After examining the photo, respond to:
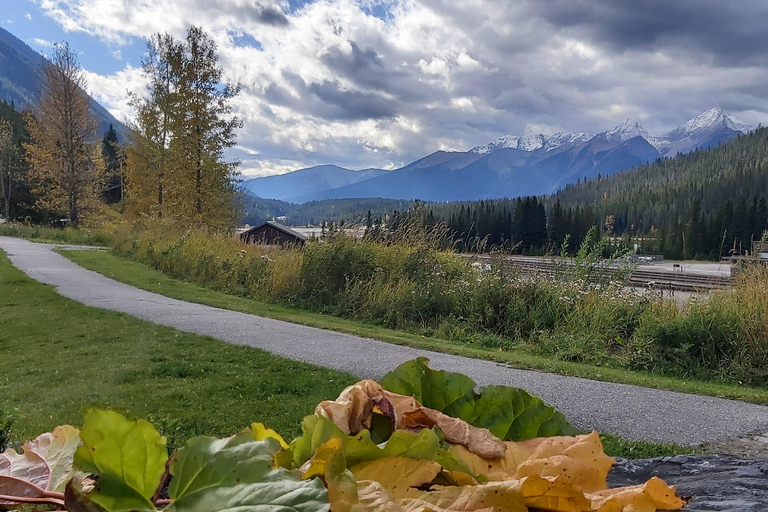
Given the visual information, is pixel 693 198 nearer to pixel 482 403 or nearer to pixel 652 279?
pixel 652 279

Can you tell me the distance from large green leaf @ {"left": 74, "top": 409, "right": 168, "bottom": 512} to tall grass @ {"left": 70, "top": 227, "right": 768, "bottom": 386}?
7.23 meters

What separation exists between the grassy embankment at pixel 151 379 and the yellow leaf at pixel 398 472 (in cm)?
231

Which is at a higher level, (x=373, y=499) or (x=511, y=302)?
(x=373, y=499)

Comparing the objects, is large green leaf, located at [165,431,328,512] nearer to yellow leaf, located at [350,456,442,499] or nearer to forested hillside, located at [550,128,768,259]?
yellow leaf, located at [350,456,442,499]

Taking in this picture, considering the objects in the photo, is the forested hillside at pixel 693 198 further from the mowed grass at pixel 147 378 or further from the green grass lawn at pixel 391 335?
the mowed grass at pixel 147 378

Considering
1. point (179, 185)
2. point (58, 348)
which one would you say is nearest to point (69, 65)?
point (179, 185)

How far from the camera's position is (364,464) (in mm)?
699

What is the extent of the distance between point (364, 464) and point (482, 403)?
38cm

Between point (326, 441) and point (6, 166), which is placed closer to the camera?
point (326, 441)

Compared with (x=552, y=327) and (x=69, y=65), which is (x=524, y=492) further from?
(x=69, y=65)

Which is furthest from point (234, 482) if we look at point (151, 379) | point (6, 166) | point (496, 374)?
point (6, 166)

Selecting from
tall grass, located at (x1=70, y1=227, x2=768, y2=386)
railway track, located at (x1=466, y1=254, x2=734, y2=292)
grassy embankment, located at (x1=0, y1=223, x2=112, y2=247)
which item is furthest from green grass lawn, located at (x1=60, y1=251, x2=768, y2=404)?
grassy embankment, located at (x1=0, y1=223, x2=112, y2=247)

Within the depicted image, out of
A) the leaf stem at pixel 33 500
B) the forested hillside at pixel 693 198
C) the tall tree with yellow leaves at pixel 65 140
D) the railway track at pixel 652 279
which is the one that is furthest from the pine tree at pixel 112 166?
the leaf stem at pixel 33 500

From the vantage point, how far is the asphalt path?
4.27 metres
